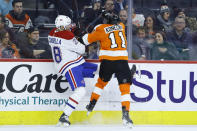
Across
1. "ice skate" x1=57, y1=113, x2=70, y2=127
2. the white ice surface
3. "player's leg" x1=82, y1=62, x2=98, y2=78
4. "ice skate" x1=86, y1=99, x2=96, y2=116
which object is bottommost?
the white ice surface

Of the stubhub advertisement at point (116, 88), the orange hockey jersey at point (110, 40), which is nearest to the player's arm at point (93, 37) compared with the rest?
the orange hockey jersey at point (110, 40)

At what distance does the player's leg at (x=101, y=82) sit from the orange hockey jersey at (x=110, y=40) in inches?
4.2

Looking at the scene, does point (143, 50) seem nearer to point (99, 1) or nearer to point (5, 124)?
point (99, 1)

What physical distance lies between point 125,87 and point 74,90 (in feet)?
1.77

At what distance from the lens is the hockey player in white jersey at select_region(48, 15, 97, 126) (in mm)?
5047

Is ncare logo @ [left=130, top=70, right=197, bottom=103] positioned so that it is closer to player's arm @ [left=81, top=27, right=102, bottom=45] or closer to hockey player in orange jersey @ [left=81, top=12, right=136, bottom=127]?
hockey player in orange jersey @ [left=81, top=12, right=136, bottom=127]

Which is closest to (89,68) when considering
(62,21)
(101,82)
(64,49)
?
(101,82)

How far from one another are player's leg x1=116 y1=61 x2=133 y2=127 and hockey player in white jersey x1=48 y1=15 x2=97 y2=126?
1.34 feet

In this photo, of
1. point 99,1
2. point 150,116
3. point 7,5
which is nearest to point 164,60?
point 150,116

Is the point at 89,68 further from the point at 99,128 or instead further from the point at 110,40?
the point at 99,128

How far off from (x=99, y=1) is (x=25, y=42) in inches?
35.9

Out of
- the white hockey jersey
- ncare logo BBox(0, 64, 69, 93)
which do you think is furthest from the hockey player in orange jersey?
ncare logo BBox(0, 64, 69, 93)

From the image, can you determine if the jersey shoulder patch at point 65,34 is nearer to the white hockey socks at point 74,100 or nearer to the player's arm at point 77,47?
the player's arm at point 77,47

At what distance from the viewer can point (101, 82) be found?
16.9ft
